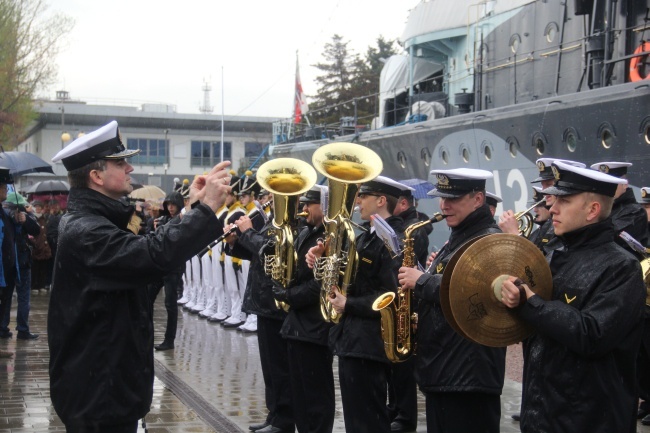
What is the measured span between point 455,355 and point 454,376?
128mm

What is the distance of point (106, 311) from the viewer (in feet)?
13.7

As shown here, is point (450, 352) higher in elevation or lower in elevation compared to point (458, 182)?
lower

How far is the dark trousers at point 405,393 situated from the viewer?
26.2ft

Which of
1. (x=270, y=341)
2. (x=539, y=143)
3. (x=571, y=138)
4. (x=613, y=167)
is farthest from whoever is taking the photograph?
(x=539, y=143)

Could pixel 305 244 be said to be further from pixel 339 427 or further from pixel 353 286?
pixel 339 427

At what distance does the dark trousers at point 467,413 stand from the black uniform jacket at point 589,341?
3.02ft

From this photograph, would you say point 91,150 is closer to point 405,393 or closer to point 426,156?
point 405,393

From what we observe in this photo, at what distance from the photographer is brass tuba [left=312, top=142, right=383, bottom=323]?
20.3 feet

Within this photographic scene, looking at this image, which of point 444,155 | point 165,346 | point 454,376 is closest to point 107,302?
point 454,376

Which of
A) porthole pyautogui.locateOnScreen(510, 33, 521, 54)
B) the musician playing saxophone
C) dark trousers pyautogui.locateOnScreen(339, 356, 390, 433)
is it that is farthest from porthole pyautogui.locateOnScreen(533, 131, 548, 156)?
dark trousers pyautogui.locateOnScreen(339, 356, 390, 433)

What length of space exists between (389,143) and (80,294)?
54.3 feet

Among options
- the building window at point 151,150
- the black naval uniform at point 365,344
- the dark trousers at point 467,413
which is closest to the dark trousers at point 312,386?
the black naval uniform at point 365,344

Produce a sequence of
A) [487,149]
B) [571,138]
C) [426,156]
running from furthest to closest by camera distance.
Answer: [426,156]
[487,149]
[571,138]

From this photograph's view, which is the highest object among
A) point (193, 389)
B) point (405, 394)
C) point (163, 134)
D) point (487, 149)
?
point (163, 134)
